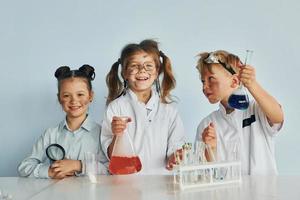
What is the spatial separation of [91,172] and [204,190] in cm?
35

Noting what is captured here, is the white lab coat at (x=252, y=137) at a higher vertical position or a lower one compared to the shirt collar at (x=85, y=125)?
lower

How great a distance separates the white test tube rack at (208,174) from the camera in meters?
1.08

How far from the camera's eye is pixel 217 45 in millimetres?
1667

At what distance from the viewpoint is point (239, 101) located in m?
1.37

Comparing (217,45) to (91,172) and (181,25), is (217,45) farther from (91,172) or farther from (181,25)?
(91,172)

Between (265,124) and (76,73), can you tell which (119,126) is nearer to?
(76,73)

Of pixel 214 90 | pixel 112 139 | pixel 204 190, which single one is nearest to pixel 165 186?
pixel 204 190

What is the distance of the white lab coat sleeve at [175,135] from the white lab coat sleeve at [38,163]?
0.39m

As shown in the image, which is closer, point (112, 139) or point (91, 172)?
point (91, 172)

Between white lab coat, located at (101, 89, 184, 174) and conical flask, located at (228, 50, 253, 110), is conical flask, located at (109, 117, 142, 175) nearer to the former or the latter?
white lab coat, located at (101, 89, 184, 174)

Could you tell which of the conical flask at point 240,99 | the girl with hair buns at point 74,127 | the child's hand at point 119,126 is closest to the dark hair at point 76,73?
the girl with hair buns at point 74,127

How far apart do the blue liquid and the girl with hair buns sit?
438 mm

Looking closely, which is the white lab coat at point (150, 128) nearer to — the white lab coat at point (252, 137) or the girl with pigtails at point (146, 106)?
the girl with pigtails at point (146, 106)

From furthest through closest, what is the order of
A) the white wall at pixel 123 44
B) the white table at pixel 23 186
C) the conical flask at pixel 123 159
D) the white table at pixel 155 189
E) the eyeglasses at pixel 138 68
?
the white wall at pixel 123 44
the eyeglasses at pixel 138 68
the conical flask at pixel 123 159
the white table at pixel 23 186
the white table at pixel 155 189
